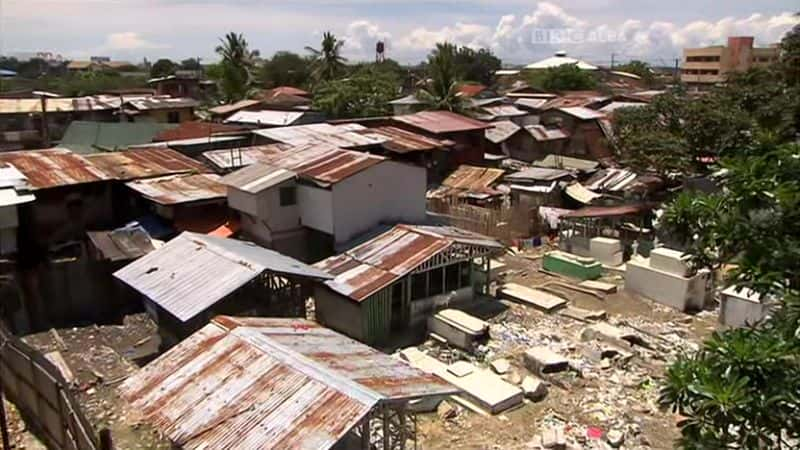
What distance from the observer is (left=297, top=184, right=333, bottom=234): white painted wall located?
17906mm

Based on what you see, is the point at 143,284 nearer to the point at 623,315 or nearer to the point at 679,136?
the point at 623,315

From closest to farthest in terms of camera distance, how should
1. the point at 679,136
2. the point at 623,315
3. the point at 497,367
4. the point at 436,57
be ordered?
the point at 497,367
the point at 623,315
the point at 679,136
the point at 436,57

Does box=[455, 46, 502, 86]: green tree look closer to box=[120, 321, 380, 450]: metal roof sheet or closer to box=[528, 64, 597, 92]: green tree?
box=[528, 64, 597, 92]: green tree

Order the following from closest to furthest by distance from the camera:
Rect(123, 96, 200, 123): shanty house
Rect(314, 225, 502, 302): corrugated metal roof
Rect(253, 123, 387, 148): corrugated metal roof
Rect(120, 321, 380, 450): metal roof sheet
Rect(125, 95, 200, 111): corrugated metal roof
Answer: Rect(120, 321, 380, 450): metal roof sheet → Rect(314, 225, 502, 302): corrugated metal roof → Rect(253, 123, 387, 148): corrugated metal roof → Rect(123, 96, 200, 123): shanty house → Rect(125, 95, 200, 111): corrugated metal roof

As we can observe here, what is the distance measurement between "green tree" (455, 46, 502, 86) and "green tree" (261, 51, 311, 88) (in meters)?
20.2

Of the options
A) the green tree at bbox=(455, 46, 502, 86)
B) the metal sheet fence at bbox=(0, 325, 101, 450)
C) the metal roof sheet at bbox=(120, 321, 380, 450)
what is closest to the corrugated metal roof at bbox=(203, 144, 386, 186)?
the metal roof sheet at bbox=(120, 321, 380, 450)

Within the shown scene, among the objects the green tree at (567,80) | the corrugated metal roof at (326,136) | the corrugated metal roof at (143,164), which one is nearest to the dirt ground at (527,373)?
the corrugated metal roof at (143,164)

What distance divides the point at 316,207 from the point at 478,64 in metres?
67.0

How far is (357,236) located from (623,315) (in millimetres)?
8047

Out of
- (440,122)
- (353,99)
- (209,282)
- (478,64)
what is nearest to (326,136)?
(440,122)

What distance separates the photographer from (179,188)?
19.9 metres

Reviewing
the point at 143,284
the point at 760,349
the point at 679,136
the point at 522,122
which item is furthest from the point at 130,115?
the point at 760,349

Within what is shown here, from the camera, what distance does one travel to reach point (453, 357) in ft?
48.2

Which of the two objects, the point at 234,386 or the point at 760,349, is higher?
the point at 760,349
